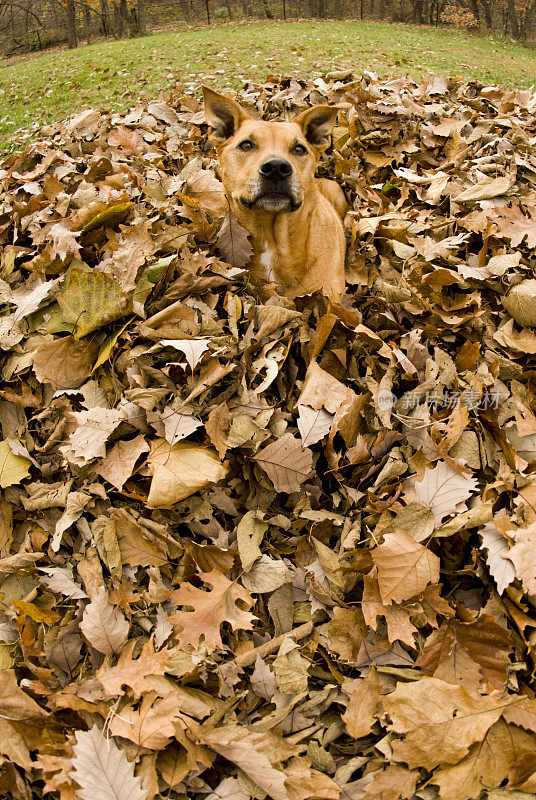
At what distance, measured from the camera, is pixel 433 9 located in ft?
97.3

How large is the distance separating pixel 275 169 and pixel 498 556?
2520 mm

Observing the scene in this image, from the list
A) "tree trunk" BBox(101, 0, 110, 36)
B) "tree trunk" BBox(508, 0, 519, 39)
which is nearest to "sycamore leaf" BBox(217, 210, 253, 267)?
"tree trunk" BBox(101, 0, 110, 36)

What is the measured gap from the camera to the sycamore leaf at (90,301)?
9.11 feet

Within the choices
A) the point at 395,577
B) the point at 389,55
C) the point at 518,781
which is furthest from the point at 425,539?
the point at 389,55

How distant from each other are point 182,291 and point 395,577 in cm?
185

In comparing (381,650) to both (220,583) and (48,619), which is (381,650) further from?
(48,619)

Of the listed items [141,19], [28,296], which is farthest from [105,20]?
[28,296]

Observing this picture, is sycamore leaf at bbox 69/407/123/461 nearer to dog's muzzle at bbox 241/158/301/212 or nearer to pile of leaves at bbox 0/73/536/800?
pile of leaves at bbox 0/73/536/800

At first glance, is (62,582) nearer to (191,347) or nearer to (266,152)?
(191,347)

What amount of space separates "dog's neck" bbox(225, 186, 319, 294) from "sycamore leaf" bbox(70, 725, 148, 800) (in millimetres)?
2750

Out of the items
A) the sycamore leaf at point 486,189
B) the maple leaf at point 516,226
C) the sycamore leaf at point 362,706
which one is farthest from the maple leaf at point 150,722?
the sycamore leaf at point 486,189

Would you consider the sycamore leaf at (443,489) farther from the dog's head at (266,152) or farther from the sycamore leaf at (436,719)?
the dog's head at (266,152)

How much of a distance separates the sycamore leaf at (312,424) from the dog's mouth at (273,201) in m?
1.46

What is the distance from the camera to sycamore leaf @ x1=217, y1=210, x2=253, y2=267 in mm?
3453
